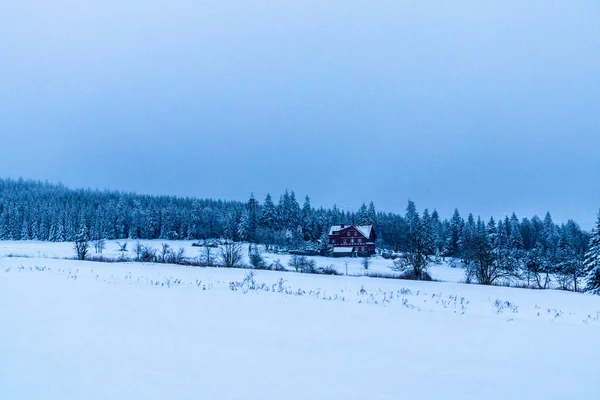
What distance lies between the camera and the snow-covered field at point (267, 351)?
5.11 meters

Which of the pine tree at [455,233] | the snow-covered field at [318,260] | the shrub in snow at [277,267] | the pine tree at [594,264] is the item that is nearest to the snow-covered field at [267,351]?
the pine tree at [594,264]

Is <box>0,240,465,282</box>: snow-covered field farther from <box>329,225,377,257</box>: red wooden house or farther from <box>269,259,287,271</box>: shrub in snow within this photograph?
<box>269,259,287,271</box>: shrub in snow

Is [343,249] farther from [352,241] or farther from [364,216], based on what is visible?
[364,216]

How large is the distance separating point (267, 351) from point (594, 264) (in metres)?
30.0

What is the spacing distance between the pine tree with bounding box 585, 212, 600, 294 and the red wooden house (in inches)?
2028

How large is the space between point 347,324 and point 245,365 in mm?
3688

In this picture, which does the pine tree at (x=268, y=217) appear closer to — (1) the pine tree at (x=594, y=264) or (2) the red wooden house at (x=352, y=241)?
(2) the red wooden house at (x=352, y=241)

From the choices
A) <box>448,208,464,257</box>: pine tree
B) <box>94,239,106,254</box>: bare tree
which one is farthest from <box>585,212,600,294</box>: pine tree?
<box>94,239,106,254</box>: bare tree

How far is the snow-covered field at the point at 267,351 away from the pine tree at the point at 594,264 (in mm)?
22002

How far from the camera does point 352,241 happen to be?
8231 centimetres

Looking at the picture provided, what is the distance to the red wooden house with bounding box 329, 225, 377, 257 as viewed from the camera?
80125 millimetres

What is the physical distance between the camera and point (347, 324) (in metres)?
9.05

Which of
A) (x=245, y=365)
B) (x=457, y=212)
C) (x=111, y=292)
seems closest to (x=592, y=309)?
(x=245, y=365)

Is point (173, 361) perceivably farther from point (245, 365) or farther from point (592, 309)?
point (592, 309)
